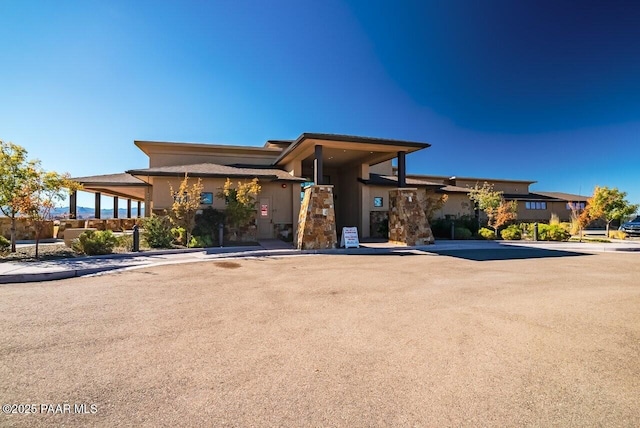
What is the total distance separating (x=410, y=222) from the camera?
15.8 m

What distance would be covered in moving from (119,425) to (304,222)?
1182 centimetres

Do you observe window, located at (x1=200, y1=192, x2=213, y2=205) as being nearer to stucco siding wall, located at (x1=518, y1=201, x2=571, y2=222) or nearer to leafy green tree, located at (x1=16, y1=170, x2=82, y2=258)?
leafy green tree, located at (x1=16, y1=170, x2=82, y2=258)

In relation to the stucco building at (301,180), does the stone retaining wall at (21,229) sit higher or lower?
lower

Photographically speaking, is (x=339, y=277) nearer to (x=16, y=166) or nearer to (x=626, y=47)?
(x=16, y=166)

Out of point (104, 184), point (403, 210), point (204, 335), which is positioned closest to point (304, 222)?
point (403, 210)

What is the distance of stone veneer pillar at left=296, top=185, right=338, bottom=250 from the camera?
14.0m

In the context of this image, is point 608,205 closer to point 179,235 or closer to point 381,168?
point 381,168

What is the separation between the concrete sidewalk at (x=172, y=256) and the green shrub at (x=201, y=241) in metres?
0.90

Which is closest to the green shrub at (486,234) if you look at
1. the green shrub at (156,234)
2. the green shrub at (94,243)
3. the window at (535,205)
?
the window at (535,205)

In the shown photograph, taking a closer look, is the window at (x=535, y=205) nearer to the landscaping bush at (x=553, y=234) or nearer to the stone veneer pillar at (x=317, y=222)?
the landscaping bush at (x=553, y=234)

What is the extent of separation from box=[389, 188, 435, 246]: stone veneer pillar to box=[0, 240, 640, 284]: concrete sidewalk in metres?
0.81

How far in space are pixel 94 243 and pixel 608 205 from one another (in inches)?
1224

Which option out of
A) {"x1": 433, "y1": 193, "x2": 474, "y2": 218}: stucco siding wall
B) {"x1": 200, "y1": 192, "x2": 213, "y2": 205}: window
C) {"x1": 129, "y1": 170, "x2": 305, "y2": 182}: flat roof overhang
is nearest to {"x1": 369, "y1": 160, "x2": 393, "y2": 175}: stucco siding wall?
{"x1": 433, "y1": 193, "x2": 474, "y2": 218}: stucco siding wall

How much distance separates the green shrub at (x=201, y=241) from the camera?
45.1 feet
